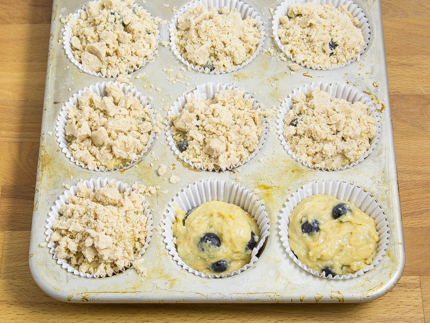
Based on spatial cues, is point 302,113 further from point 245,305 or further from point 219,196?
point 245,305

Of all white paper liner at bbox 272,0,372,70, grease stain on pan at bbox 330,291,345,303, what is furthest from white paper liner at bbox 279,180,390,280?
white paper liner at bbox 272,0,372,70

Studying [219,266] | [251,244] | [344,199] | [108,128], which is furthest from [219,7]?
[219,266]

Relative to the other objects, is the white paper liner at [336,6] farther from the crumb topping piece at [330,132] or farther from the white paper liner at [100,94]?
the white paper liner at [100,94]

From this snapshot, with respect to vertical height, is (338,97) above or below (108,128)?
above

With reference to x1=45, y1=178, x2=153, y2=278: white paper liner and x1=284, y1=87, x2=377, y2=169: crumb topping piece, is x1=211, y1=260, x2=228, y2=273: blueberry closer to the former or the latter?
x1=45, y1=178, x2=153, y2=278: white paper liner

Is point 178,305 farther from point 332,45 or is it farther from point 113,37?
point 332,45

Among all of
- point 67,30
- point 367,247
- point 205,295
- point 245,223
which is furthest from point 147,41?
point 367,247
